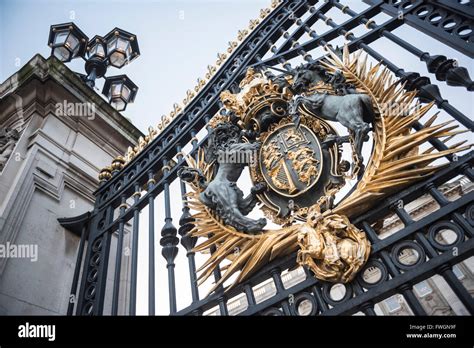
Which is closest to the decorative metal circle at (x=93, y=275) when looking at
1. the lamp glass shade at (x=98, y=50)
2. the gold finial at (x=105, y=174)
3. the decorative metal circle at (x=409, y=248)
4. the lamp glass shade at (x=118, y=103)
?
the gold finial at (x=105, y=174)

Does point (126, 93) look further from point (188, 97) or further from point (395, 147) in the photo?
point (395, 147)

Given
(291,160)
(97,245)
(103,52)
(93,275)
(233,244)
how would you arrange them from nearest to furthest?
(233,244)
(291,160)
(93,275)
(97,245)
(103,52)

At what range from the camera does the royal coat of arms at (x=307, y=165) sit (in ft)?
8.18

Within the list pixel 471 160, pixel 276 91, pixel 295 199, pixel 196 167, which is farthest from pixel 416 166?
pixel 196 167

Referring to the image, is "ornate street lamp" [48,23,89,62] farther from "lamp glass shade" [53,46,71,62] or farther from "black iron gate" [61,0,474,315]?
"black iron gate" [61,0,474,315]

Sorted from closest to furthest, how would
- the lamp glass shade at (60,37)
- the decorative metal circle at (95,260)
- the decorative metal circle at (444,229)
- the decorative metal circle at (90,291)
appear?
1. the decorative metal circle at (444,229)
2. the decorative metal circle at (90,291)
3. the decorative metal circle at (95,260)
4. the lamp glass shade at (60,37)

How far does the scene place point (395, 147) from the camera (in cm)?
260

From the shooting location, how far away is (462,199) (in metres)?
2.22

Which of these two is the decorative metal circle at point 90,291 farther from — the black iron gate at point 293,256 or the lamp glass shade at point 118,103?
the lamp glass shade at point 118,103

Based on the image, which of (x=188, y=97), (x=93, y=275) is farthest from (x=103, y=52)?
(x=93, y=275)

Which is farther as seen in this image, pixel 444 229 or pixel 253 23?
pixel 253 23

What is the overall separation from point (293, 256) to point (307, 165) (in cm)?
72

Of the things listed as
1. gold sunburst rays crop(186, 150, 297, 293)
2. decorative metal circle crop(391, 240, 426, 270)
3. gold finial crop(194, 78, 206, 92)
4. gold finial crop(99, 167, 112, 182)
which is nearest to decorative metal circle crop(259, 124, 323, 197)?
gold sunburst rays crop(186, 150, 297, 293)
